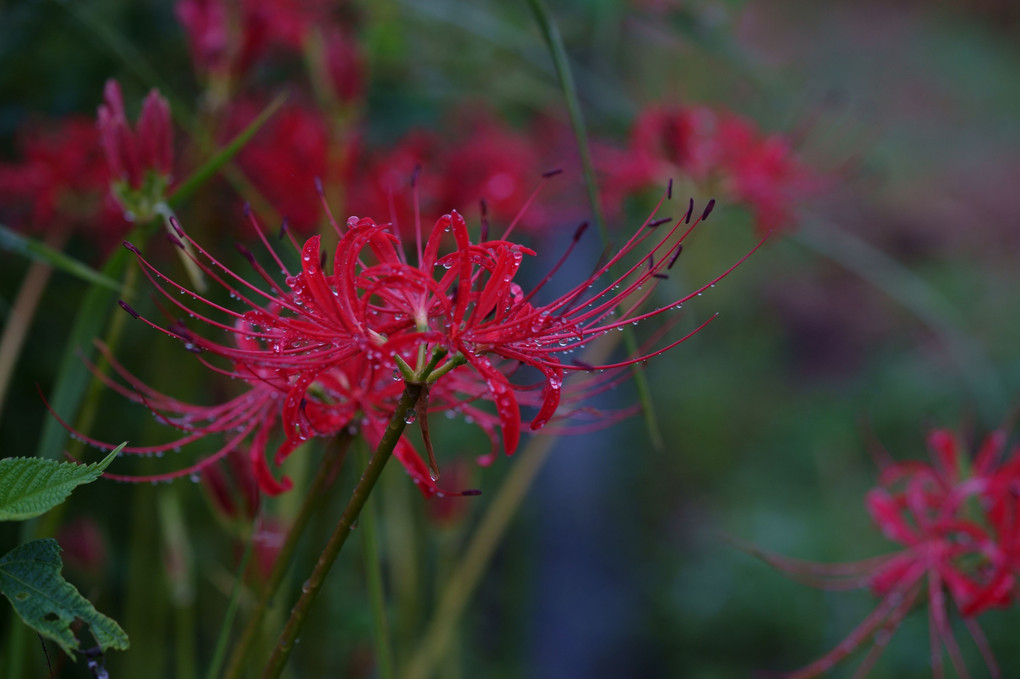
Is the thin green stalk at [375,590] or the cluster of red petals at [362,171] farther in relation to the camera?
the cluster of red petals at [362,171]

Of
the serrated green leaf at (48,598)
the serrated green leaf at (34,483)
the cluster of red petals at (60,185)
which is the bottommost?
the serrated green leaf at (48,598)

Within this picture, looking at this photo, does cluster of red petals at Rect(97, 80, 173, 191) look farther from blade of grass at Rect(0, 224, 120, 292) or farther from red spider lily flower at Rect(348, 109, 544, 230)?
red spider lily flower at Rect(348, 109, 544, 230)

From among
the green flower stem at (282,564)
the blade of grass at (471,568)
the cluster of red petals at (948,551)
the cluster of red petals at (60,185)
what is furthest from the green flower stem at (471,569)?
the cluster of red petals at (60,185)

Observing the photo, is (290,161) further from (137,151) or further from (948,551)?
(948,551)

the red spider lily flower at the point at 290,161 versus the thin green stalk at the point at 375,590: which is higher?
the red spider lily flower at the point at 290,161

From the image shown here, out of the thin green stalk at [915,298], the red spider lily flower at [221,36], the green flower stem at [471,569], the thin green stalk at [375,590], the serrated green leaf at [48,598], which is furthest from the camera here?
the thin green stalk at [915,298]

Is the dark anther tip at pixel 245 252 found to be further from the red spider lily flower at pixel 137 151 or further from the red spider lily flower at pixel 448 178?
the red spider lily flower at pixel 448 178

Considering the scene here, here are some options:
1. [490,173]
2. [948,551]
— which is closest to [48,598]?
[948,551]
